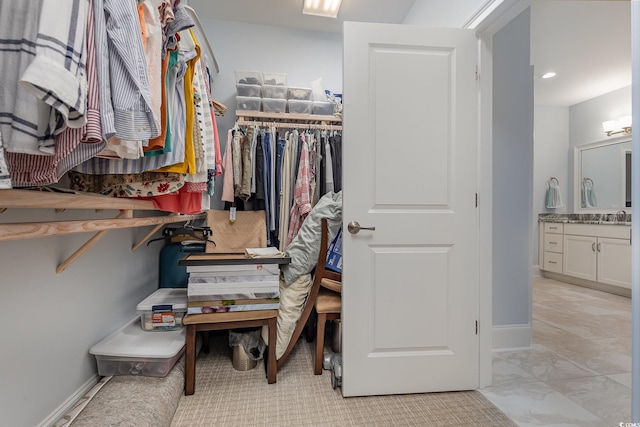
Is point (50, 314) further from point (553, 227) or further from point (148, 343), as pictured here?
point (553, 227)

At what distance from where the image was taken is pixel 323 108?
260cm

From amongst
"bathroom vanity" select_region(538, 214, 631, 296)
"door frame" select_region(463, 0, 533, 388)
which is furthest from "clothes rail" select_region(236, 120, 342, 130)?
"bathroom vanity" select_region(538, 214, 631, 296)

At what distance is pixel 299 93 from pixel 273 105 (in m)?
0.26

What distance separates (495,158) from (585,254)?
9.91 ft

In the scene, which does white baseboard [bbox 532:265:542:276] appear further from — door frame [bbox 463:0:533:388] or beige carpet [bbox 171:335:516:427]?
beige carpet [bbox 171:335:516:427]

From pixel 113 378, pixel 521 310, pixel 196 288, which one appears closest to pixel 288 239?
pixel 196 288

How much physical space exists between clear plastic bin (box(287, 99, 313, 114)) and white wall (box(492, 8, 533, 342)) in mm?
1428

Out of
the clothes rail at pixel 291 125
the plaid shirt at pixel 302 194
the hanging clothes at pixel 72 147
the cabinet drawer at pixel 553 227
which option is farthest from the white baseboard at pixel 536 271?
the hanging clothes at pixel 72 147

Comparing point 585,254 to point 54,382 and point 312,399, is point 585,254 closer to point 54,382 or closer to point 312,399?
point 312,399

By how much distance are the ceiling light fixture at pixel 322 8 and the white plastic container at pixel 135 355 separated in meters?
2.65

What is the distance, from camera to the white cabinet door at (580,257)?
3.78 meters

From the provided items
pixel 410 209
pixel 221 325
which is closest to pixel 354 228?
pixel 410 209

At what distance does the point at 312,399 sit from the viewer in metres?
1.56

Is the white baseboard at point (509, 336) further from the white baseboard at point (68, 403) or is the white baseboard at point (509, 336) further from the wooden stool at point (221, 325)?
the white baseboard at point (68, 403)
